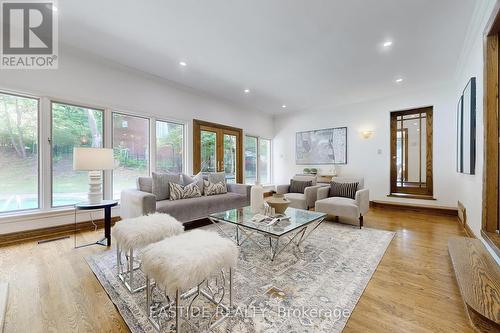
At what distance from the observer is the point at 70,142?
3.32 m

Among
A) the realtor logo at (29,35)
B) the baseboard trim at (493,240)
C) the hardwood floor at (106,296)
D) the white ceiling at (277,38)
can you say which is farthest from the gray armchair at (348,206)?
the realtor logo at (29,35)

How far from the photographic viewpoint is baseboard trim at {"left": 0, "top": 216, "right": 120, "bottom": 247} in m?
2.72

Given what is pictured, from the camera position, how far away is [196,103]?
193 inches

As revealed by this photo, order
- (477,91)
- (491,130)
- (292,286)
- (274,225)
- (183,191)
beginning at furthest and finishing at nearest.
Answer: (183,191) → (477,91) → (274,225) → (491,130) → (292,286)

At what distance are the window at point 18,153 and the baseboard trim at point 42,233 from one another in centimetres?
37

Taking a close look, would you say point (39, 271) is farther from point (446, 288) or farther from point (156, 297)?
point (446, 288)

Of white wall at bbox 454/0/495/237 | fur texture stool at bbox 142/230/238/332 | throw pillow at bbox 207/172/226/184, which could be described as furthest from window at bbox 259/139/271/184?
fur texture stool at bbox 142/230/238/332

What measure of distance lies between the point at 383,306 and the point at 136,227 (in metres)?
2.02

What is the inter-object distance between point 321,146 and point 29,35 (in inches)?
242

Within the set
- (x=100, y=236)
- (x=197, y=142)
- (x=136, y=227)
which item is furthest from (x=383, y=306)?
(x=197, y=142)

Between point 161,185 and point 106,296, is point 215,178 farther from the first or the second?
point 106,296

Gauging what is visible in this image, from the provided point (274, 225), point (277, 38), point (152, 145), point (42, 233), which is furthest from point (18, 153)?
point (277, 38)

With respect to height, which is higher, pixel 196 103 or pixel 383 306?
pixel 196 103

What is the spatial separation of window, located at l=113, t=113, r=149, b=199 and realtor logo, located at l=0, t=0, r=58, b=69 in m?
1.15
